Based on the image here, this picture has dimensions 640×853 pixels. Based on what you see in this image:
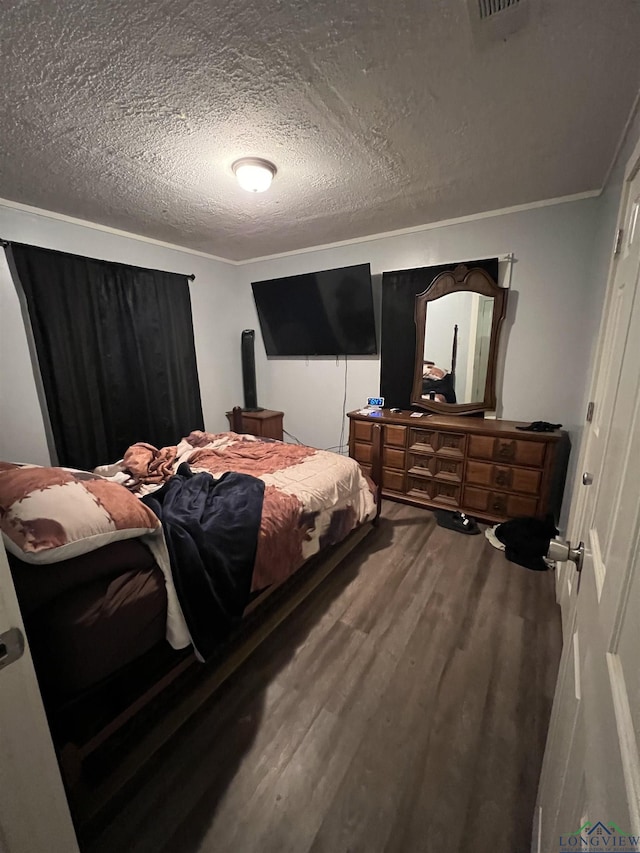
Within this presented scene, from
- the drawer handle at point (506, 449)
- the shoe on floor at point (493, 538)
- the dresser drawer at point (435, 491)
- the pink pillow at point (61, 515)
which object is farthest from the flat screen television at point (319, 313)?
the pink pillow at point (61, 515)

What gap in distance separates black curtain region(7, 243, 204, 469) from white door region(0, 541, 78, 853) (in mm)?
2464

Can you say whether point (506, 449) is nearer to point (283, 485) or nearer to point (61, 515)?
point (283, 485)

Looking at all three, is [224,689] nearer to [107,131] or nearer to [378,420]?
[378,420]

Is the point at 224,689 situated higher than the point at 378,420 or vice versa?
the point at 378,420

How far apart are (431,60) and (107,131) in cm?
147

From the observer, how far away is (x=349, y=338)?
3.39 meters

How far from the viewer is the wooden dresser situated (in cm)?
243

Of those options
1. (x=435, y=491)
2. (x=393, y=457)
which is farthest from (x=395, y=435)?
(x=435, y=491)

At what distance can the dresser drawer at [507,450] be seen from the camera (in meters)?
2.40

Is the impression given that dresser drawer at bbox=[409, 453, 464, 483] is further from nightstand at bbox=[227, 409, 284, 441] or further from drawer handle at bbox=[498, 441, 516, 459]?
nightstand at bbox=[227, 409, 284, 441]

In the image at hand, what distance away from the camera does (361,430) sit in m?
3.12

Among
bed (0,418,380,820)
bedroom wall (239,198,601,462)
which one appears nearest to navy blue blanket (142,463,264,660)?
bed (0,418,380,820)

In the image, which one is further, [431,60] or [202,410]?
[202,410]

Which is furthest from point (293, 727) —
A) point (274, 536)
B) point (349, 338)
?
point (349, 338)
